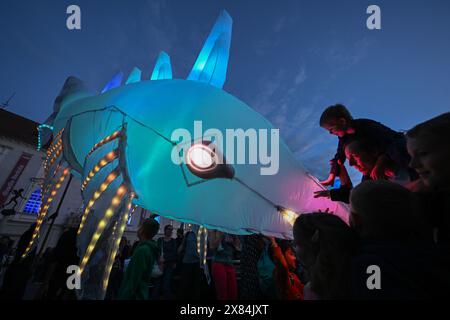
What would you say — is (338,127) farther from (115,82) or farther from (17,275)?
(17,275)

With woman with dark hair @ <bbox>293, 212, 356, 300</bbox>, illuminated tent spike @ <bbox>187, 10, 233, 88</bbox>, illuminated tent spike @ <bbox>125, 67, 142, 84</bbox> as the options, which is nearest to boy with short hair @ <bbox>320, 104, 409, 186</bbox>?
woman with dark hair @ <bbox>293, 212, 356, 300</bbox>

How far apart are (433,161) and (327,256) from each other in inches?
26.3

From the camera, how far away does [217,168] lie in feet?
6.59

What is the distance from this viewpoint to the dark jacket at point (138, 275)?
6.82ft

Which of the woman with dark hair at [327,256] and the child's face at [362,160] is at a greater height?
the child's face at [362,160]

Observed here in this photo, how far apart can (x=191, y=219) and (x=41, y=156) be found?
69.3 ft

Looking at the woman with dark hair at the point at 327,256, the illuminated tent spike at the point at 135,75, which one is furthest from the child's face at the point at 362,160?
the illuminated tent spike at the point at 135,75

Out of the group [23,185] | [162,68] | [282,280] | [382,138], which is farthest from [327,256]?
[23,185]

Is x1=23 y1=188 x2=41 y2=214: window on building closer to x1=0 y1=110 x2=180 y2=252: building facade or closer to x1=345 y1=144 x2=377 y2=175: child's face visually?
x1=0 y1=110 x2=180 y2=252: building facade

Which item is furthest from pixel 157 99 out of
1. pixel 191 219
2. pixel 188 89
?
pixel 191 219

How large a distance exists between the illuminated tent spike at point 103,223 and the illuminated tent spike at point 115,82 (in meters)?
3.13

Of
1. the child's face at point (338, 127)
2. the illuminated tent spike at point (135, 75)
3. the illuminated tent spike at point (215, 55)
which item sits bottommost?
the child's face at point (338, 127)

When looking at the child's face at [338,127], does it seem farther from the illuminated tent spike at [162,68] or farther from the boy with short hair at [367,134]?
the illuminated tent spike at [162,68]

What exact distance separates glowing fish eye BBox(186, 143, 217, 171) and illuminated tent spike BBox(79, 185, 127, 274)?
0.72 m
